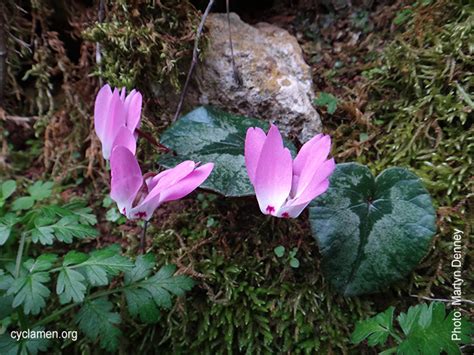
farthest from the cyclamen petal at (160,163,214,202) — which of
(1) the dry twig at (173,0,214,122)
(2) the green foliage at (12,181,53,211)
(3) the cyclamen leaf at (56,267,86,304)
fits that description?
(2) the green foliage at (12,181,53,211)

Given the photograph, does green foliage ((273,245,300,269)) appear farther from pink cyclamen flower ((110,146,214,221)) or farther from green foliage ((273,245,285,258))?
pink cyclamen flower ((110,146,214,221))

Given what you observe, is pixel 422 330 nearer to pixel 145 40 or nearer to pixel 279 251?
pixel 279 251

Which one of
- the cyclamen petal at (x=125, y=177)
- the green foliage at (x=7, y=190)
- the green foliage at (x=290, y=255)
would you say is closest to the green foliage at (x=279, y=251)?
the green foliage at (x=290, y=255)

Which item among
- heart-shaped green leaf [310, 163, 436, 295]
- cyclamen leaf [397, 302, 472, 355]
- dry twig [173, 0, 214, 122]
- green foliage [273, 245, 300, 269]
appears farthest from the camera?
dry twig [173, 0, 214, 122]

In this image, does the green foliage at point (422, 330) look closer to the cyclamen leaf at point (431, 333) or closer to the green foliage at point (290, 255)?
the cyclamen leaf at point (431, 333)

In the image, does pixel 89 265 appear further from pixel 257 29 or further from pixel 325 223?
pixel 257 29

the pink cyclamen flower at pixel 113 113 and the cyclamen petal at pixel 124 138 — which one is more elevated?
the pink cyclamen flower at pixel 113 113
